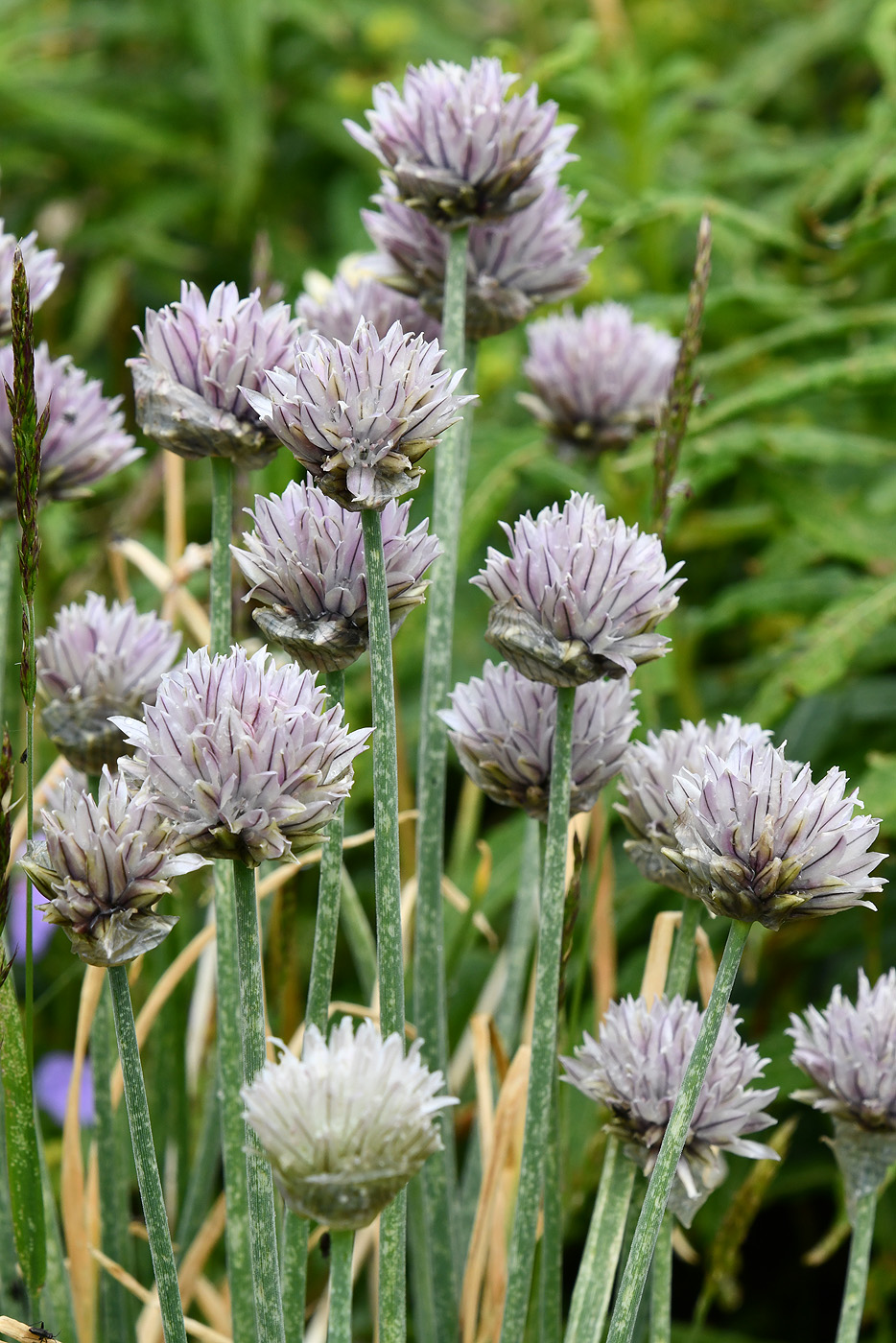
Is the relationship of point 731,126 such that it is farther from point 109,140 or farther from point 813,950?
point 813,950

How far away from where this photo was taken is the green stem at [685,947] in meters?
0.77

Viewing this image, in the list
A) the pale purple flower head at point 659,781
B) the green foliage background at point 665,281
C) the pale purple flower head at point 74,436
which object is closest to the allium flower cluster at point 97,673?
the pale purple flower head at point 74,436

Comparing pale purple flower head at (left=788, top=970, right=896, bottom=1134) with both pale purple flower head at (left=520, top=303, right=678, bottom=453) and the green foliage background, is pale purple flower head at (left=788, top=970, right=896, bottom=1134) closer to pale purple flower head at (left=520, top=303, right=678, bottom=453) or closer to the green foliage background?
the green foliage background

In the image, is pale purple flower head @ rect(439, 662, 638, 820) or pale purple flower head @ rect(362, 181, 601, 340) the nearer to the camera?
Result: pale purple flower head @ rect(439, 662, 638, 820)

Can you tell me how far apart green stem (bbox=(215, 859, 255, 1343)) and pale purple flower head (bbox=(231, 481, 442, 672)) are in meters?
0.18

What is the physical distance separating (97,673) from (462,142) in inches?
15.1

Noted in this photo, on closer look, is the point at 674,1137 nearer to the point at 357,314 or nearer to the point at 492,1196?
the point at 492,1196

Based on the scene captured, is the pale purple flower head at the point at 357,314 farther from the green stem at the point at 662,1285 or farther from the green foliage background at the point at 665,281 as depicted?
the green stem at the point at 662,1285

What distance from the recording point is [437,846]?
0.88m

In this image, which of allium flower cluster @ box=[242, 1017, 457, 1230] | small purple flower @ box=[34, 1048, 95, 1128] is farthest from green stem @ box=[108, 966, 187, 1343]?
small purple flower @ box=[34, 1048, 95, 1128]

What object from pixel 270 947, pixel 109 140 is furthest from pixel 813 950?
pixel 109 140

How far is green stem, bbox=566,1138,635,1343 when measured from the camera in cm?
76

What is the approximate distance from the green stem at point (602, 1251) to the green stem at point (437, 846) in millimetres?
119

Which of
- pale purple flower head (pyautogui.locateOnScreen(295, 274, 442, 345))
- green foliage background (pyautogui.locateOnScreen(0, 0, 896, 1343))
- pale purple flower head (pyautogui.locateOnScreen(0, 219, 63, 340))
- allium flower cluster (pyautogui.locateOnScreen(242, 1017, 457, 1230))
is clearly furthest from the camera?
green foliage background (pyautogui.locateOnScreen(0, 0, 896, 1343))
